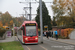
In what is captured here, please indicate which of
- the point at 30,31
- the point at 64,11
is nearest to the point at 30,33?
the point at 30,31

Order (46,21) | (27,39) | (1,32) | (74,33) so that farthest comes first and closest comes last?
(46,21) → (1,32) → (74,33) → (27,39)

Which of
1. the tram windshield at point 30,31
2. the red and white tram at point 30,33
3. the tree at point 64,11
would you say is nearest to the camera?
the red and white tram at point 30,33

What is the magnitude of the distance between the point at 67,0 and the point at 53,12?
15.7ft

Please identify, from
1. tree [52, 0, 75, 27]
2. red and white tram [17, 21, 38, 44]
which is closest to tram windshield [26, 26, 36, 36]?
red and white tram [17, 21, 38, 44]

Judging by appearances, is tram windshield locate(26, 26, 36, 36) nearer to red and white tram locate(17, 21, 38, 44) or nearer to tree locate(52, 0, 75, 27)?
red and white tram locate(17, 21, 38, 44)

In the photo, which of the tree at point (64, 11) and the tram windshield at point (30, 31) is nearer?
the tram windshield at point (30, 31)

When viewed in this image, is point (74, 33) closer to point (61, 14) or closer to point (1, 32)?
point (61, 14)

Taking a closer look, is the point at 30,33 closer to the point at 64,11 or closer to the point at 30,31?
the point at 30,31

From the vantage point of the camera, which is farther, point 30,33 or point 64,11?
point 64,11

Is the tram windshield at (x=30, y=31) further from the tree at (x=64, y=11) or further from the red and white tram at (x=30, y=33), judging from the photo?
the tree at (x=64, y=11)

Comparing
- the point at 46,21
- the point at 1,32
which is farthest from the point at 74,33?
the point at 46,21

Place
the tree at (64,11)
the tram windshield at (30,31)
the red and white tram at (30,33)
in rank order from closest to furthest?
the red and white tram at (30,33), the tram windshield at (30,31), the tree at (64,11)

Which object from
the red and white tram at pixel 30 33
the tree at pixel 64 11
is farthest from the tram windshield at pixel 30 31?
the tree at pixel 64 11

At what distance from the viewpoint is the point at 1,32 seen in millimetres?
40781
